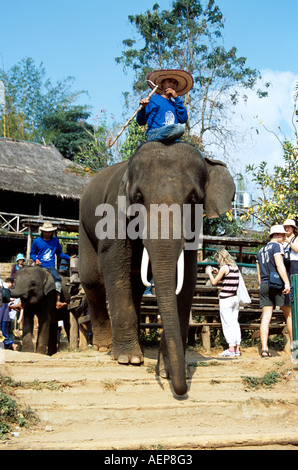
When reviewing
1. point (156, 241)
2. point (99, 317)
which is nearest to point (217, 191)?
point (156, 241)

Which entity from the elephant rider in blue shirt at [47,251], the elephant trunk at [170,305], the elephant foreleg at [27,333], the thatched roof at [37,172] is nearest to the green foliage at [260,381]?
the elephant trunk at [170,305]

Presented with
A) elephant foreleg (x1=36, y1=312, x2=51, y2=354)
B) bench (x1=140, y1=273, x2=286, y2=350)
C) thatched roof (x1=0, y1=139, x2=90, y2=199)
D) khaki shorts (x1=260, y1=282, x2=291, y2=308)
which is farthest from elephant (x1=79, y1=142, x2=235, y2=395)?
thatched roof (x1=0, y1=139, x2=90, y2=199)

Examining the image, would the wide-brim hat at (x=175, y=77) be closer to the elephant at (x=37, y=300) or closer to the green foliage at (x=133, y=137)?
the elephant at (x=37, y=300)

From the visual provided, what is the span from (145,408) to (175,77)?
4182 mm

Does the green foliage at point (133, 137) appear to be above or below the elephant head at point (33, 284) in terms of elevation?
above

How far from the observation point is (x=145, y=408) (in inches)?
208

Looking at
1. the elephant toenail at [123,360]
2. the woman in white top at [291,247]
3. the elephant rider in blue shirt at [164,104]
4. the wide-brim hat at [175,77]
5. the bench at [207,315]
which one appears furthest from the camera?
the bench at [207,315]

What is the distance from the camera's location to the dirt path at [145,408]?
4.46 meters

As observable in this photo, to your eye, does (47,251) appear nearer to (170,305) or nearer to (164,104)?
(164,104)

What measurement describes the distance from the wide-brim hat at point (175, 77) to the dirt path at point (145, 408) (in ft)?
11.5
